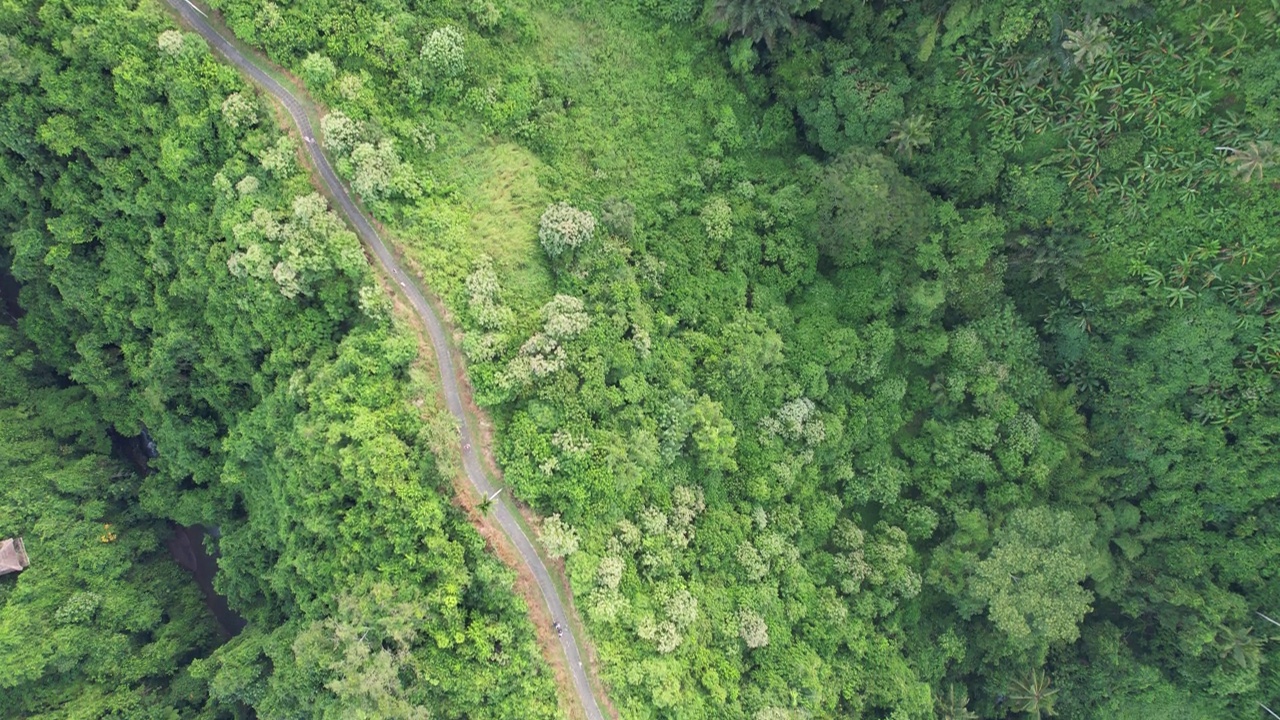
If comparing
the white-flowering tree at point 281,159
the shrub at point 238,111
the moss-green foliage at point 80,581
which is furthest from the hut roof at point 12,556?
the shrub at point 238,111

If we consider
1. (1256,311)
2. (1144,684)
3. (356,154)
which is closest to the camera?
(356,154)

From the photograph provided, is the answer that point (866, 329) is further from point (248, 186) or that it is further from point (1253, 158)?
point (248, 186)

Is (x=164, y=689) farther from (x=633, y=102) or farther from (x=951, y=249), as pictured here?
(x=951, y=249)

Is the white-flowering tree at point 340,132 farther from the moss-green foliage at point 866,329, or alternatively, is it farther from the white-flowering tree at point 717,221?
the white-flowering tree at point 717,221

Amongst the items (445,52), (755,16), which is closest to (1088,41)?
(755,16)

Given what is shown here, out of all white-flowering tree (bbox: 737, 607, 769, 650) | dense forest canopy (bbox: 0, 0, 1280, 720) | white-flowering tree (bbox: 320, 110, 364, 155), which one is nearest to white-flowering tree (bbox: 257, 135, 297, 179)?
dense forest canopy (bbox: 0, 0, 1280, 720)

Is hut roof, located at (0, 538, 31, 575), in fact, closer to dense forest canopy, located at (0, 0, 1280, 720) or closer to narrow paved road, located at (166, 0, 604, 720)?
dense forest canopy, located at (0, 0, 1280, 720)

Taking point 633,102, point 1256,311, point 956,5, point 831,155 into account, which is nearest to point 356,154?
point 633,102
